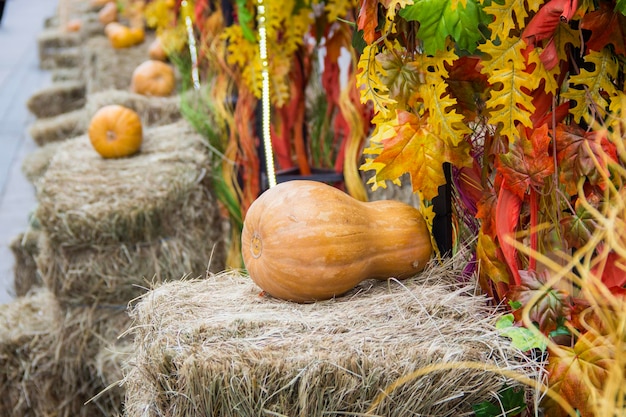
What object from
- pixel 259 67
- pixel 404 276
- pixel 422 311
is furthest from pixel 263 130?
pixel 422 311

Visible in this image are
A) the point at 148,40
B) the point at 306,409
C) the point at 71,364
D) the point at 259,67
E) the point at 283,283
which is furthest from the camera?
the point at 148,40

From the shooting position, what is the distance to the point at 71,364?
119 inches

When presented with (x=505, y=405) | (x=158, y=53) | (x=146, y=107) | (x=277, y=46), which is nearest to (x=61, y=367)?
(x=277, y=46)

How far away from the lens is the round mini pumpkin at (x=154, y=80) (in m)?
4.99

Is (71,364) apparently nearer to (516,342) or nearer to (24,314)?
(24,314)

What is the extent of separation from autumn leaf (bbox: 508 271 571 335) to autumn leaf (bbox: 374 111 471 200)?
0.25 meters

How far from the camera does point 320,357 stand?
119 centimetres

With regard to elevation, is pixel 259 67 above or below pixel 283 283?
above

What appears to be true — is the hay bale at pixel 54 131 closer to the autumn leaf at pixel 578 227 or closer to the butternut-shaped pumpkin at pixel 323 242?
the butternut-shaped pumpkin at pixel 323 242

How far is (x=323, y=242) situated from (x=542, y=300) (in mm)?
429

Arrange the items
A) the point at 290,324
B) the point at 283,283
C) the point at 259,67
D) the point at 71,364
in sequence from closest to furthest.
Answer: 1. the point at 290,324
2. the point at 283,283
3. the point at 71,364
4. the point at 259,67

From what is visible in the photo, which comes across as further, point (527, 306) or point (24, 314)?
point (24, 314)

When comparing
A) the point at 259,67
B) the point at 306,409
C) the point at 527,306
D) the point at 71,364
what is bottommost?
the point at 71,364

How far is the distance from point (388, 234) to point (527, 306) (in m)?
0.40
